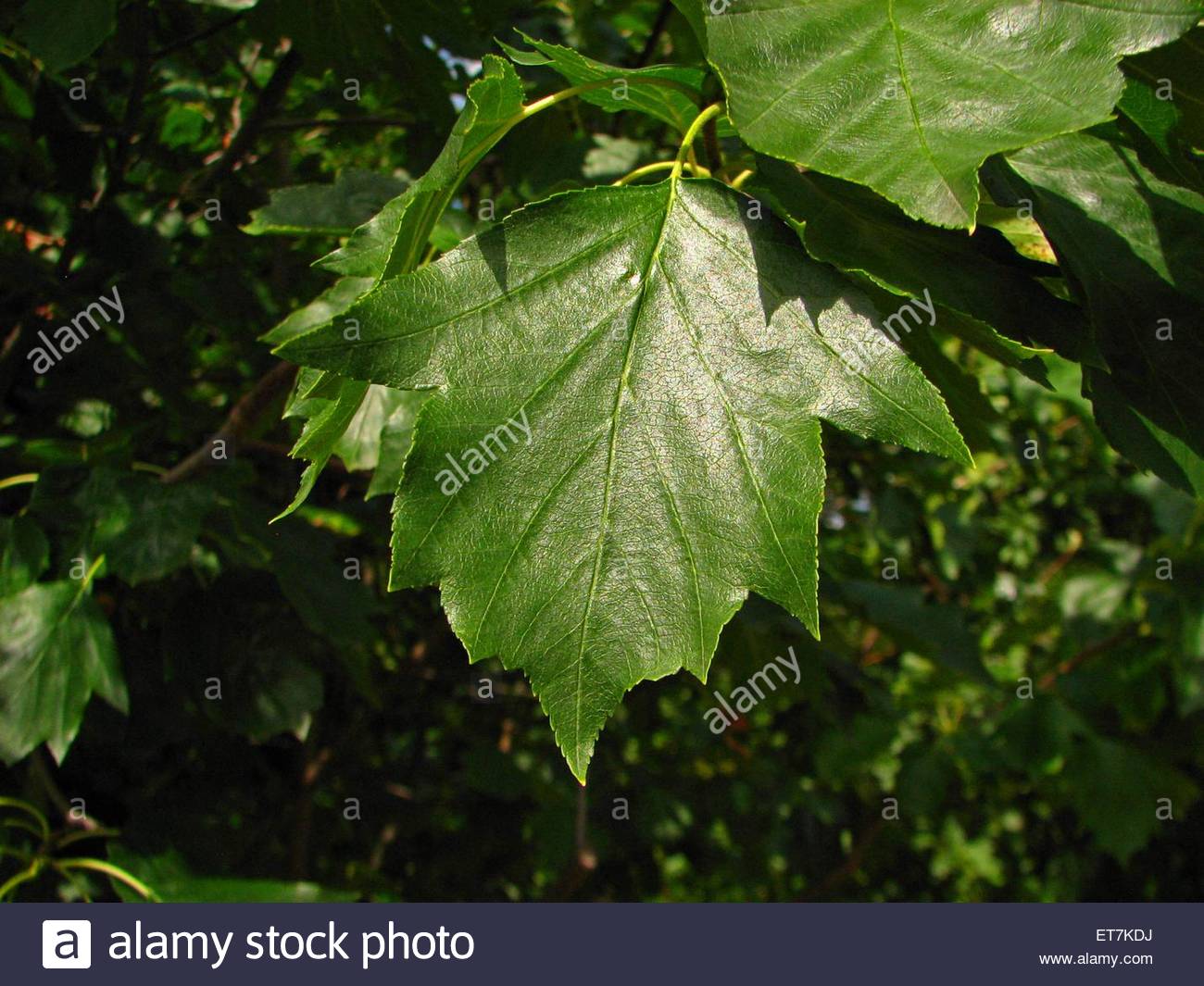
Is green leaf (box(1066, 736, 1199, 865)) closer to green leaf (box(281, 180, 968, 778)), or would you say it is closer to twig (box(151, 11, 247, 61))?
green leaf (box(281, 180, 968, 778))

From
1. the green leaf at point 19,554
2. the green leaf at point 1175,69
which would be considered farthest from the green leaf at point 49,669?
the green leaf at point 1175,69

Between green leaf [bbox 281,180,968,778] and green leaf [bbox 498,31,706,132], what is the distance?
148 mm

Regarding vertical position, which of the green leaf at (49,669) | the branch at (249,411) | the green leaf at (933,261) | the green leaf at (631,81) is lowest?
the green leaf at (49,669)

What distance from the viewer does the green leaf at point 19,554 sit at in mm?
1664

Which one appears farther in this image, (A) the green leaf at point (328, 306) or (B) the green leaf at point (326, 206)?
(B) the green leaf at point (326, 206)

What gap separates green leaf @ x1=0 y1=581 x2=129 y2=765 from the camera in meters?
1.61

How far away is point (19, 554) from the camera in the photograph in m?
1.67

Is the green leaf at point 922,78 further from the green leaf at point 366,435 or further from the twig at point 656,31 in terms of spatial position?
the twig at point 656,31

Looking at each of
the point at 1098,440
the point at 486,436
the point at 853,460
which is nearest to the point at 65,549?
the point at 486,436

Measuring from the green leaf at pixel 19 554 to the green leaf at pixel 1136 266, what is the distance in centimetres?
137

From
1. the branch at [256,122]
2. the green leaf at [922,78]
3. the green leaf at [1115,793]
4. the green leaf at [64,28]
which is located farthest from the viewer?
the green leaf at [1115,793]

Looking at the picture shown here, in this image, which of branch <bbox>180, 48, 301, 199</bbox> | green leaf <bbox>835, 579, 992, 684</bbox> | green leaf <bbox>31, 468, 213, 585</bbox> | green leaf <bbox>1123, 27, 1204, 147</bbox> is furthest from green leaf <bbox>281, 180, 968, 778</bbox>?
green leaf <bbox>835, 579, 992, 684</bbox>

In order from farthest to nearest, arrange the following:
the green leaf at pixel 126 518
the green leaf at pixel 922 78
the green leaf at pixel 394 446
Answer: the green leaf at pixel 126 518 < the green leaf at pixel 394 446 < the green leaf at pixel 922 78

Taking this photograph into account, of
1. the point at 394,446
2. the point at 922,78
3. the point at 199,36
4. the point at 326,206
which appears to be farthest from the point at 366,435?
the point at 922,78
